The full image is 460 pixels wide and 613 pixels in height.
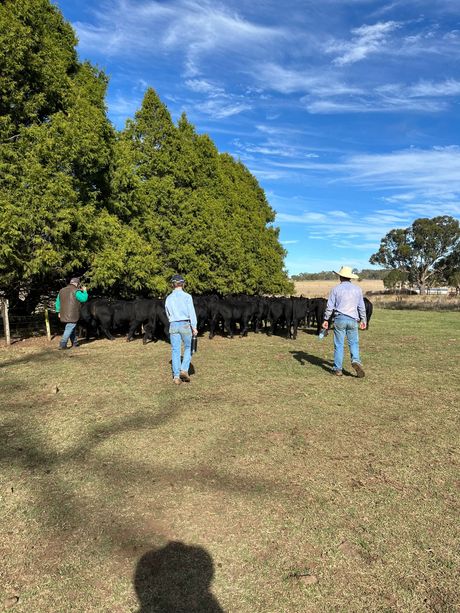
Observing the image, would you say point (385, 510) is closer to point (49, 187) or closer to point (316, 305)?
point (49, 187)

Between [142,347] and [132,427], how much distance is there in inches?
241

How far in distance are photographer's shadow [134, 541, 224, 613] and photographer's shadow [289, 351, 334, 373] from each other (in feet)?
19.7

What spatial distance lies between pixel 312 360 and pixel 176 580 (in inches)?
290

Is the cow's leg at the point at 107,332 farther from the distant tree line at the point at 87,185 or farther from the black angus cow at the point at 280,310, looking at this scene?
the black angus cow at the point at 280,310

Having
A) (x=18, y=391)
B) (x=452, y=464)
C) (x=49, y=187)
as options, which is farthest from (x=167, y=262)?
(x=452, y=464)

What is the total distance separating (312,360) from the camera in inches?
379

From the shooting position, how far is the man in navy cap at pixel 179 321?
7113 mm

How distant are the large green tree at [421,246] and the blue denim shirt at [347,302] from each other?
6180cm

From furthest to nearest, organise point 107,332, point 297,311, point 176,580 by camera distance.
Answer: point 297,311 < point 107,332 < point 176,580

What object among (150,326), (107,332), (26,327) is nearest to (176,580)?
(150,326)

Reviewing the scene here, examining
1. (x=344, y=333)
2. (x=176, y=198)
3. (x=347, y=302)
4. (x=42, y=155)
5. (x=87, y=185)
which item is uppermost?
(x=176, y=198)

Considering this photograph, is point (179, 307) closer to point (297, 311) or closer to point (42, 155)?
point (42, 155)

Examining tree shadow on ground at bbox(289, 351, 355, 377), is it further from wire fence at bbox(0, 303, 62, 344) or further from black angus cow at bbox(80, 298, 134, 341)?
wire fence at bbox(0, 303, 62, 344)

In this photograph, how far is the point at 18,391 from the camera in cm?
682
